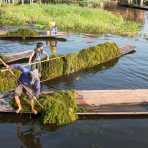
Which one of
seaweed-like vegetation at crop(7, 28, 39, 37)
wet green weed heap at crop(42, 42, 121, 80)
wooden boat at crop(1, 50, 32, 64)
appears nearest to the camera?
wet green weed heap at crop(42, 42, 121, 80)

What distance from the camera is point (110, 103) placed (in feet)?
45.9

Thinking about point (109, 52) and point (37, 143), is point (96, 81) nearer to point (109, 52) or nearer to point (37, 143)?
point (109, 52)

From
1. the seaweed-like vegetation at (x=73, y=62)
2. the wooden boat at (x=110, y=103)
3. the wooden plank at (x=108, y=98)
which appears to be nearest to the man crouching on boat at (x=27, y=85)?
the wooden boat at (x=110, y=103)

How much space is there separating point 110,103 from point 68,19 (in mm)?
24818

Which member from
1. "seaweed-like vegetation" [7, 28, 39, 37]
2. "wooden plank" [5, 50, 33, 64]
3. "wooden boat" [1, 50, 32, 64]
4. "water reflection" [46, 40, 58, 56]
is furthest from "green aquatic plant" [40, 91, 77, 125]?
"seaweed-like vegetation" [7, 28, 39, 37]

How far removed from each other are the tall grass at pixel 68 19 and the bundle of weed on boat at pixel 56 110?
889 inches

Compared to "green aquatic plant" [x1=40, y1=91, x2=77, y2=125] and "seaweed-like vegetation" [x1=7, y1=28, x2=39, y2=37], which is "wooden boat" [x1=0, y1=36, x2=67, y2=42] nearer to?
"seaweed-like vegetation" [x1=7, y1=28, x2=39, y2=37]

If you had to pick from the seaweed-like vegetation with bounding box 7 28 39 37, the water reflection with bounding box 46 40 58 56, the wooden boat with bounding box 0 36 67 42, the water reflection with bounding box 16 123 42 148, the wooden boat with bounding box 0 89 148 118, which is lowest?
the water reflection with bounding box 16 123 42 148

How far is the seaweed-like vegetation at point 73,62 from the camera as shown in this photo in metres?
15.6

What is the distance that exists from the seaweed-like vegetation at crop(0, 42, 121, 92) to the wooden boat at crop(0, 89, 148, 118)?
2.11m

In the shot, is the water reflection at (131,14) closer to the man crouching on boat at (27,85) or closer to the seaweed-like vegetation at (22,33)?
the seaweed-like vegetation at (22,33)

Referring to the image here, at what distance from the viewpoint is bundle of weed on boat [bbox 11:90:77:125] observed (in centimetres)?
1248

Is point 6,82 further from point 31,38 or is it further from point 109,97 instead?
point 31,38

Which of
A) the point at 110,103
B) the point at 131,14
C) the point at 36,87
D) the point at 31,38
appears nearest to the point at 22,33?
the point at 31,38
